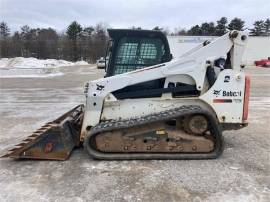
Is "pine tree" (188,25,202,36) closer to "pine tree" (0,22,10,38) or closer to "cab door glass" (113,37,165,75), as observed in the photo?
"pine tree" (0,22,10,38)

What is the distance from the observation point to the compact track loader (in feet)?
18.0

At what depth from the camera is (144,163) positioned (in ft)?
17.6

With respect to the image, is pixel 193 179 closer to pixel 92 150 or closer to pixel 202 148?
pixel 202 148

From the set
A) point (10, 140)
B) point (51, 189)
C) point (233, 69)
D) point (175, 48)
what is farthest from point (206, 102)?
point (175, 48)

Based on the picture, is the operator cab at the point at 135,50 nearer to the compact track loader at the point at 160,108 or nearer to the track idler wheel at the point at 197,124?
the compact track loader at the point at 160,108

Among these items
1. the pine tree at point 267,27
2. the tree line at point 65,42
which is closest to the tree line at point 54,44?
the tree line at point 65,42

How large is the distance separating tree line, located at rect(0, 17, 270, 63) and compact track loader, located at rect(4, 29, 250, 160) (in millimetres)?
60037

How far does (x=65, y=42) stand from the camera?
7069 centimetres

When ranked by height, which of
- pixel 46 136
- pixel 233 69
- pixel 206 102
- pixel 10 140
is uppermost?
pixel 233 69

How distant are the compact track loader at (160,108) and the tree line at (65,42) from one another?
60.0 m

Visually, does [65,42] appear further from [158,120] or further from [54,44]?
[158,120]

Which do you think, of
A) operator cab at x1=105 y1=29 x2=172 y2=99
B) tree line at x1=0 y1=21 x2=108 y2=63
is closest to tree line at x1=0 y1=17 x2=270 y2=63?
tree line at x1=0 y1=21 x2=108 y2=63

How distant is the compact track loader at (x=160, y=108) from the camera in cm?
549

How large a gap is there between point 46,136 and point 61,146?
0.91ft
